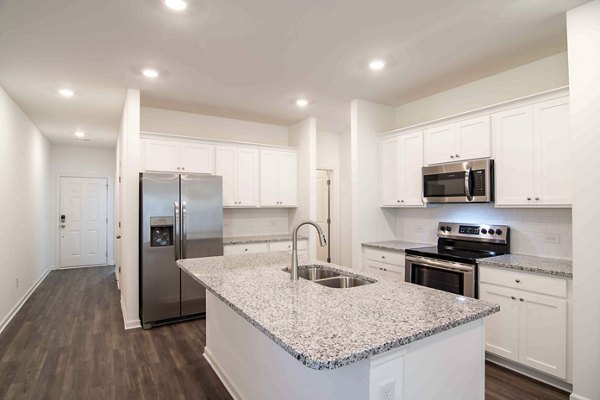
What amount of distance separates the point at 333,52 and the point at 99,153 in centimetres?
647

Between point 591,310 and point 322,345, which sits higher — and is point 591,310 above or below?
below

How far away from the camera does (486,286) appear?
281cm

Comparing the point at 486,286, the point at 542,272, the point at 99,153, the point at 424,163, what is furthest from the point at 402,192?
the point at 99,153

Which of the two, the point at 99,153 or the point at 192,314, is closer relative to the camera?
the point at 192,314

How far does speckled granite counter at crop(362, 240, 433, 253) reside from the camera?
3.64m

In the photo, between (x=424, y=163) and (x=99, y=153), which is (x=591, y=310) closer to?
(x=424, y=163)

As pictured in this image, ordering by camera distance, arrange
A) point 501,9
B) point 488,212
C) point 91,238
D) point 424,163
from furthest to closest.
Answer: point 91,238 < point 424,163 < point 488,212 < point 501,9

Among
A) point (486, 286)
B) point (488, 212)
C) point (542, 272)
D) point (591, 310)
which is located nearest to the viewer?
point (591, 310)

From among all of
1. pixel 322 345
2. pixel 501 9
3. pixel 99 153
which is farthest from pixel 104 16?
pixel 99 153

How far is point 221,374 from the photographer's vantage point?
2.58 meters

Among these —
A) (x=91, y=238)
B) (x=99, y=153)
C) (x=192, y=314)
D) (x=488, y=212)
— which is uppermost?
(x=99, y=153)

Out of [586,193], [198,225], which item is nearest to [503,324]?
[586,193]

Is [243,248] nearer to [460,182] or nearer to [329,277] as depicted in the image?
[329,277]

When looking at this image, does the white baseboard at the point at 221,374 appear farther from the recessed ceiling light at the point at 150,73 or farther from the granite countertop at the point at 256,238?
the recessed ceiling light at the point at 150,73
